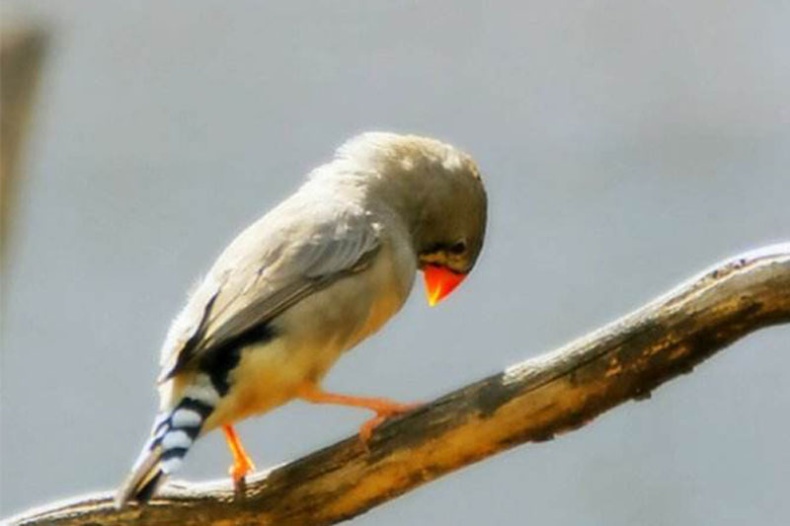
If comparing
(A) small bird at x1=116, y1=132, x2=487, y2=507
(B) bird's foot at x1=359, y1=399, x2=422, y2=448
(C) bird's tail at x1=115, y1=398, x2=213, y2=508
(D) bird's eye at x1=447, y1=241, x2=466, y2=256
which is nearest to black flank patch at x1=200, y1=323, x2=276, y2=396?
(A) small bird at x1=116, y1=132, x2=487, y2=507

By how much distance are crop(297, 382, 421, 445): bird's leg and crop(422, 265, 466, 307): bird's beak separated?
0.66 metres

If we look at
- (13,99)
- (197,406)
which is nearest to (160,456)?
(197,406)

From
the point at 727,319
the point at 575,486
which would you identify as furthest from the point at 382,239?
the point at 575,486

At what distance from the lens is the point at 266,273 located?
12.9 ft

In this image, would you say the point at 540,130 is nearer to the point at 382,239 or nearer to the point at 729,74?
the point at 729,74

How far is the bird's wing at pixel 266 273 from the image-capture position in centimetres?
378

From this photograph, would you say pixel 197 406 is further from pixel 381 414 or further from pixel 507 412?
pixel 507 412

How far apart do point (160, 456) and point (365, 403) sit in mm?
542

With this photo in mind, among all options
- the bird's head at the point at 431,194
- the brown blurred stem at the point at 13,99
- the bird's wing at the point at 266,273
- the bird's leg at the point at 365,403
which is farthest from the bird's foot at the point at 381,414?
the brown blurred stem at the point at 13,99

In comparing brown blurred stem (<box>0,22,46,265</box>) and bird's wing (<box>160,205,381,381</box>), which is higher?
brown blurred stem (<box>0,22,46,265</box>)

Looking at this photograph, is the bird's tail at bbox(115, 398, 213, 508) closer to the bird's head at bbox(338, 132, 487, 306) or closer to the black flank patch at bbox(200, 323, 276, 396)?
the black flank patch at bbox(200, 323, 276, 396)

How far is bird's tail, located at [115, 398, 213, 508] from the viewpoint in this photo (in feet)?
11.4

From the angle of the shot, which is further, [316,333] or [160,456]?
[316,333]

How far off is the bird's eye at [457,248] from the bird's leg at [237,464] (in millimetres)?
724
